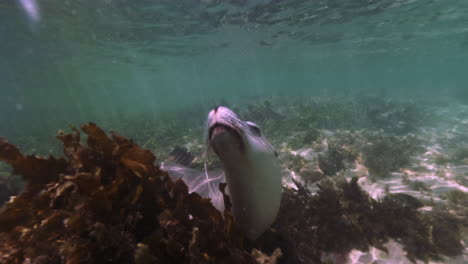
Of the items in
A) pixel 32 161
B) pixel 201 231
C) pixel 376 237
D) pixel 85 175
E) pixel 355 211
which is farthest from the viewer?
pixel 355 211

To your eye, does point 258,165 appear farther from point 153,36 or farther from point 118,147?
point 153,36

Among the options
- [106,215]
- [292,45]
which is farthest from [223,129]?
[292,45]

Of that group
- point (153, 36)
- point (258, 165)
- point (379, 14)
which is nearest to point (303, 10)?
point (379, 14)

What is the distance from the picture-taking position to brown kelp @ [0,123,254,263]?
1.44 meters

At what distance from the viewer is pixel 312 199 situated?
3.48 m

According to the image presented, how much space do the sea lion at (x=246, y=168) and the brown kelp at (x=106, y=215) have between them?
0.20 m

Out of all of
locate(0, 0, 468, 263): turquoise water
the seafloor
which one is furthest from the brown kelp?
locate(0, 0, 468, 263): turquoise water

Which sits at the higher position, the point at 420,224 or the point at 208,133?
the point at 208,133

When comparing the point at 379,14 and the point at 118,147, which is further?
the point at 379,14

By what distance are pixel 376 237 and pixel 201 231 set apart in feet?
9.96

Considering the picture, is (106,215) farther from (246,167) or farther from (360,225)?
(360,225)

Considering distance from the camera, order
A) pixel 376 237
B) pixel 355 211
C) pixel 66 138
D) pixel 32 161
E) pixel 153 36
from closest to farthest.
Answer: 1. pixel 32 161
2. pixel 66 138
3. pixel 376 237
4. pixel 355 211
5. pixel 153 36

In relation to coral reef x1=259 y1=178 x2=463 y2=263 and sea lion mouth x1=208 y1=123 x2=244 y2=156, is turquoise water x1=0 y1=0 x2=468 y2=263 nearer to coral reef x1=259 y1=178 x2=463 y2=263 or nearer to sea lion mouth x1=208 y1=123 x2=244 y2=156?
coral reef x1=259 y1=178 x2=463 y2=263

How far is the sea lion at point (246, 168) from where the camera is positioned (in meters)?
1.52
